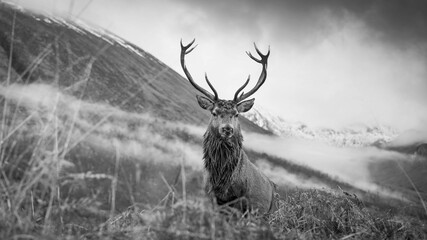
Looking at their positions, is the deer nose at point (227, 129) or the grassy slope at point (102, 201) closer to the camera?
the grassy slope at point (102, 201)

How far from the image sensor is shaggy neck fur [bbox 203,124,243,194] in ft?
25.4

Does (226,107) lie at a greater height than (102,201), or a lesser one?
greater

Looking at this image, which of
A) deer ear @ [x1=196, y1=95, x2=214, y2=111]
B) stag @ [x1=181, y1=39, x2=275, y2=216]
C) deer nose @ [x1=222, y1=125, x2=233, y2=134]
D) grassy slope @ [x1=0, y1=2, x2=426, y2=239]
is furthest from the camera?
deer ear @ [x1=196, y1=95, x2=214, y2=111]

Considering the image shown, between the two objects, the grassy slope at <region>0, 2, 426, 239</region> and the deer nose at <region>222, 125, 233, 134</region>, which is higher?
the deer nose at <region>222, 125, 233, 134</region>

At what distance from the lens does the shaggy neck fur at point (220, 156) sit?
25.4 feet

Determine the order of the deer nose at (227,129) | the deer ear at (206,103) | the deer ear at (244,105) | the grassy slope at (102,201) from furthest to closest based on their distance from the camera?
the deer ear at (244,105) → the deer ear at (206,103) → the deer nose at (227,129) → the grassy slope at (102,201)

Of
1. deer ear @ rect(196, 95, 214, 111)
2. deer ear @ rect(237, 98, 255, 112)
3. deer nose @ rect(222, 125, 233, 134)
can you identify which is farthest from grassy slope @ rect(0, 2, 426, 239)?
deer ear @ rect(237, 98, 255, 112)

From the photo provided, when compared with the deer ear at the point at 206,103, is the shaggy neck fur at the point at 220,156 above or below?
below

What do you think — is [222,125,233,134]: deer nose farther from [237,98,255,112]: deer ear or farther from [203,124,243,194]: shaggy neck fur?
[237,98,255,112]: deer ear

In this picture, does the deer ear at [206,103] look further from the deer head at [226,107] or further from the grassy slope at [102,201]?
the grassy slope at [102,201]

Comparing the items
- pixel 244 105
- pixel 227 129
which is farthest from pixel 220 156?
pixel 244 105

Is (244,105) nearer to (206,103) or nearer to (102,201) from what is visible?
(206,103)

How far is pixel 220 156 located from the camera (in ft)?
26.9

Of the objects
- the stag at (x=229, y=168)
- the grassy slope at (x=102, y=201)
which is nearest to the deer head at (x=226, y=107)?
the stag at (x=229, y=168)
